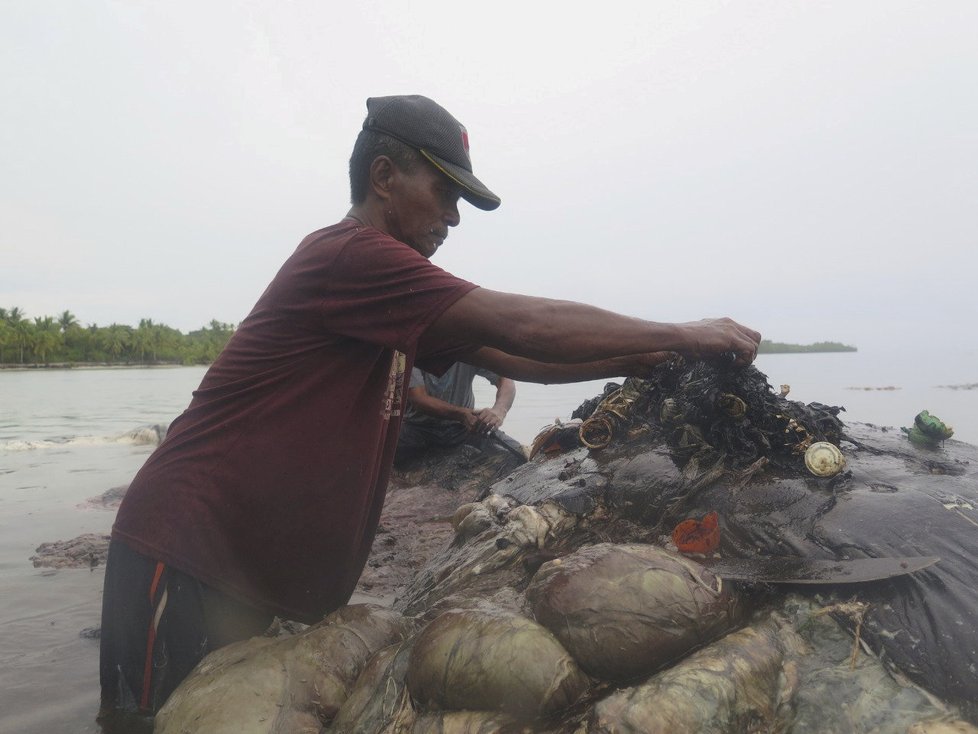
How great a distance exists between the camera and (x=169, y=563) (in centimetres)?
204

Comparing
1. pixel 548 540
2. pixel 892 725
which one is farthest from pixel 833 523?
pixel 548 540

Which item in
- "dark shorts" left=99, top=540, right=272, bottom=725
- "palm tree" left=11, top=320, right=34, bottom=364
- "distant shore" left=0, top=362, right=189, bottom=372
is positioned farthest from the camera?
"palm tree" left=11, top=320, right=34, bottom=364

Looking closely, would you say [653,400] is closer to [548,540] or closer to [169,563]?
[548,540]

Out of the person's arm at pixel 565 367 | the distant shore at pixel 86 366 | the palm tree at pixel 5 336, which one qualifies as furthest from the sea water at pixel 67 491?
the palm tree at pixel 5 336

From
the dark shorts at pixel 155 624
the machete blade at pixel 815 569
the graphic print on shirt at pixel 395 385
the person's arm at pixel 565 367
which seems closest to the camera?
the machete blade at pixel 815 569

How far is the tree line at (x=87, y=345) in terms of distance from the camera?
169 ft

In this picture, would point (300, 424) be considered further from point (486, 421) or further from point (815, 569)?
point (486, 421)

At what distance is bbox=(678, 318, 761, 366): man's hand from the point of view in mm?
2207

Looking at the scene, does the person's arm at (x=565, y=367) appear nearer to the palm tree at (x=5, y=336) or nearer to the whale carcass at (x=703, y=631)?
the whale carcass at (x=703, y=631)

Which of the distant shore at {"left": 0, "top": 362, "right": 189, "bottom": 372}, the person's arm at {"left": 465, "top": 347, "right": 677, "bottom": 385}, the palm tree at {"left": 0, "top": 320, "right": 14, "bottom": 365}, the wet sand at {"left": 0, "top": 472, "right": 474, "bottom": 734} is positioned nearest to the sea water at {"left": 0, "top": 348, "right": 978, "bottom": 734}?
the wet sand at {"left": 0, "top": 472, "right": 474, "bottom": 734}

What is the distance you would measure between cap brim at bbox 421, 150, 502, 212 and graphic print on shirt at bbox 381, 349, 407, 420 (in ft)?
1.95

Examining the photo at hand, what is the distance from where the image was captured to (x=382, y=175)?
2215mm

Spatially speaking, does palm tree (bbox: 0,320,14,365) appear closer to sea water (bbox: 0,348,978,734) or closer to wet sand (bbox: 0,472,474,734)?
sea water (bbox: 0,348,978,734)

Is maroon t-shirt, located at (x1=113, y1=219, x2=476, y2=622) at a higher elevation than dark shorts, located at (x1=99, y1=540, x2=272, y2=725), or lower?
higher
